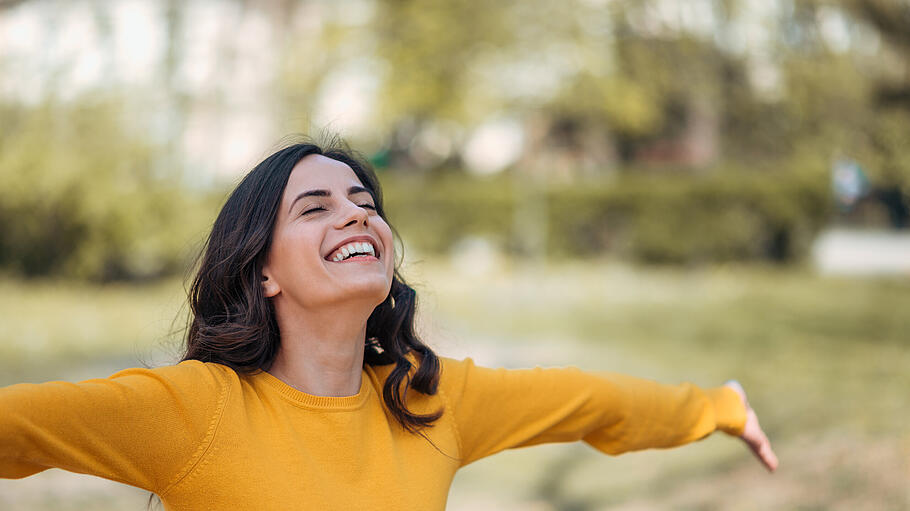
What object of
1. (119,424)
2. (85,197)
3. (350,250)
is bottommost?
(85,197)

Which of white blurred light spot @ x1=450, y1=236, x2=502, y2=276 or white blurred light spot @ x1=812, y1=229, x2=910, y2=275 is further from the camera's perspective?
white blurred light spot @ x1=450, y1=236, x2=502, y2=276

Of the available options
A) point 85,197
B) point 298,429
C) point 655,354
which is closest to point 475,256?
point 85,197

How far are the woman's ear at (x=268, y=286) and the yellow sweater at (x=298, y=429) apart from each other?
20cm

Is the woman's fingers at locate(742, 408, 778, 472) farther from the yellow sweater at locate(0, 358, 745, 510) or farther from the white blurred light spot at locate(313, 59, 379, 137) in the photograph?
the white blurred light spot at locate(313, 59, 379, 137)

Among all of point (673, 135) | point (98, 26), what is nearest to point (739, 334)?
point (98, 26)

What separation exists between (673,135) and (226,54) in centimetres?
1275

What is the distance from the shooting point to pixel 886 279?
12.1 meters

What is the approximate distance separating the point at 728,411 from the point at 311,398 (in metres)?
1.17

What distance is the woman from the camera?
154 centimetres

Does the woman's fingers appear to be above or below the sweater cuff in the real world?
below

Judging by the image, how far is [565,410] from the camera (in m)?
2.09

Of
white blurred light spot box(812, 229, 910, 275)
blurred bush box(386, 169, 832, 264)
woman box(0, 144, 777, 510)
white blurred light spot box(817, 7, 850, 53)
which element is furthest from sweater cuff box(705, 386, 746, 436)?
blurred bush box(386, 169, 832, 264)

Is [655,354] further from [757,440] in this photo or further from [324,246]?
[324,246]

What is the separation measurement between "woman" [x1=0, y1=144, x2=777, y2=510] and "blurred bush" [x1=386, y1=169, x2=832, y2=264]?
12.2 m
